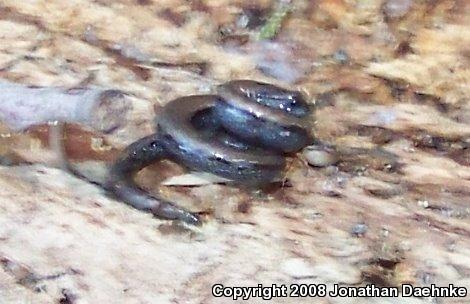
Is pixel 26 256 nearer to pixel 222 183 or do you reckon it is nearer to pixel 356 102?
pixel 222 183

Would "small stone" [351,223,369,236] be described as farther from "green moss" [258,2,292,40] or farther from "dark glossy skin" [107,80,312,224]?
"green moss" [258,2,292,40]

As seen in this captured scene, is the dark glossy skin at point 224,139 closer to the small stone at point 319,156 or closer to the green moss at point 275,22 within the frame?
the small stone at point 319,156

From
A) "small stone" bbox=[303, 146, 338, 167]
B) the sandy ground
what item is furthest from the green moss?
"small stone" bbox=[303, 146, 338, 167]

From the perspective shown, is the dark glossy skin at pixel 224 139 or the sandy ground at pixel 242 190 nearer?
the sandy ground at pixel 242 190

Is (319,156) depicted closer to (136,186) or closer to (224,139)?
(224,139)

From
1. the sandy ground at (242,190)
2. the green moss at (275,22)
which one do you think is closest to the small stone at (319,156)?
the sandy ground at (242,190)

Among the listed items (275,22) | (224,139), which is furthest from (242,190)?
(275,22)
